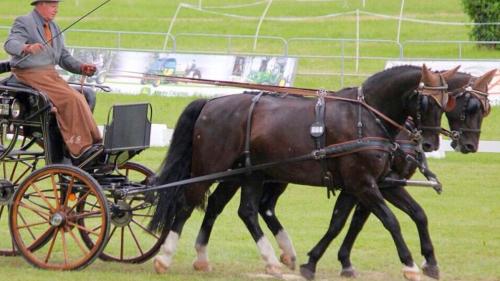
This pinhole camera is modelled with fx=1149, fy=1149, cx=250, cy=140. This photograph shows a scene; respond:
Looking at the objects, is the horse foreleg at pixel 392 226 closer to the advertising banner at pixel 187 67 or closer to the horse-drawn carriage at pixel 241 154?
the horse-drawn carriage at pixel 241 154

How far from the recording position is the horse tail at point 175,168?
10094mm

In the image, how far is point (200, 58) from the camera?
24953mm

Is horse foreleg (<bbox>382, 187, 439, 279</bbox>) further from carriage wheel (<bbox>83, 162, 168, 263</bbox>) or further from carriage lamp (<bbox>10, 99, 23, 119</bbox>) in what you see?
carriage lamp (<bbox>10, 99, 23, 119</bbox>)

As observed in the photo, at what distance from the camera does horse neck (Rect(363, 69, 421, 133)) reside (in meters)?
9.59

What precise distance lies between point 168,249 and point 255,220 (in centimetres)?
80

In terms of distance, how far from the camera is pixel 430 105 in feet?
31.1

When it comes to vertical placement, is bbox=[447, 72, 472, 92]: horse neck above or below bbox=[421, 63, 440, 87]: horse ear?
below

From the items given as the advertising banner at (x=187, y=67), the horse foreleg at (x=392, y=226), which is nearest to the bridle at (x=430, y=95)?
the horse foreleg at (x=392, y=226)

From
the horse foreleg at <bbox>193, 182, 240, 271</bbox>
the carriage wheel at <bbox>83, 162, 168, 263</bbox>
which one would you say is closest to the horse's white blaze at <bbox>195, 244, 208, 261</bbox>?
the horse foreleg at <bbox>193, 182, 240, 271</bbox>

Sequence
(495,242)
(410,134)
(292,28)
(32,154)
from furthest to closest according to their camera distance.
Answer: (292,28) → (495,242) → (32,154) → (410,134)

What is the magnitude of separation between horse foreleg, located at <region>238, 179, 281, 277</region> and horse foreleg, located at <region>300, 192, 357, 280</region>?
0.26 metres

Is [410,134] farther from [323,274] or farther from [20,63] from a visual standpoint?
[20,63]

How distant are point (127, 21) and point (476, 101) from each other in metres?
29.4

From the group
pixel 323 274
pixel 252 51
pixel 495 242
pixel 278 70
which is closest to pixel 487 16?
pixel 252 51
